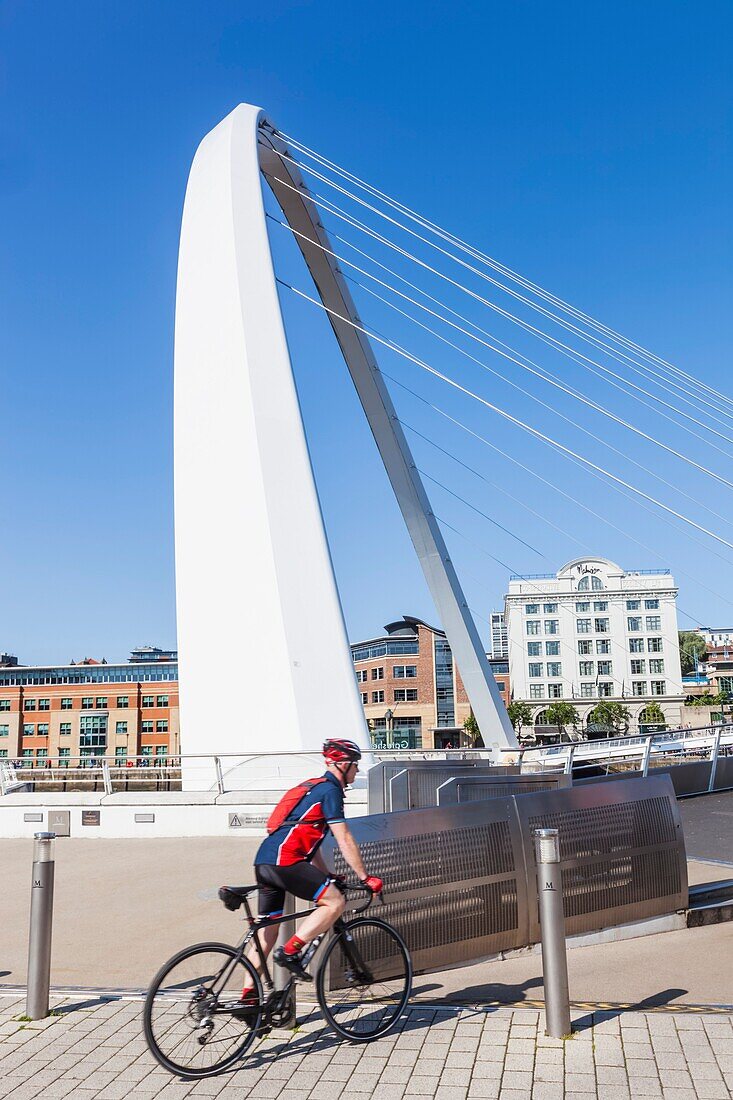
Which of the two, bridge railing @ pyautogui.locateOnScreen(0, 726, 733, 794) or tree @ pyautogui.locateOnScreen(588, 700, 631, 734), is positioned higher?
bridge railing @ pyautogui.locateOnScreen(0, 726, 733, 794)

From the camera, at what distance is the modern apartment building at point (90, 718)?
290 feet

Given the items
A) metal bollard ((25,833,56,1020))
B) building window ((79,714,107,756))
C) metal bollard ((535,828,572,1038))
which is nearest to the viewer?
metal bollard ((535,828,572,1038))

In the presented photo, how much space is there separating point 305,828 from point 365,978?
2.74 ft

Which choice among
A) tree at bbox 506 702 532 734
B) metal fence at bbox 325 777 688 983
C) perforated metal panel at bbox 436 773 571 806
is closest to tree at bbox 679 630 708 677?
tree at bbox 506 702 532 734

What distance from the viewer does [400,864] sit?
201 inches

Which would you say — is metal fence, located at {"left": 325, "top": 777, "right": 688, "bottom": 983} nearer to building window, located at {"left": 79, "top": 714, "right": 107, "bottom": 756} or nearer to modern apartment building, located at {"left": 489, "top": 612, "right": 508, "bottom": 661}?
building window, located at {"left": 79, "top": 714, "right": 107, "bottom": 756}

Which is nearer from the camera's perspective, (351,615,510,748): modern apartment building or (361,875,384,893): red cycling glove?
(361,875,384,893): red cycling glove

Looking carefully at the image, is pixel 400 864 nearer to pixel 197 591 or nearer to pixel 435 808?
pixel 435 808

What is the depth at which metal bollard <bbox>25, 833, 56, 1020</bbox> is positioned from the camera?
459cm

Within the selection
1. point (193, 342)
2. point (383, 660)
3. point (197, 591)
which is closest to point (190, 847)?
point (197, 591)

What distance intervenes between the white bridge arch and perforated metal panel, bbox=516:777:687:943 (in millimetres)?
6133

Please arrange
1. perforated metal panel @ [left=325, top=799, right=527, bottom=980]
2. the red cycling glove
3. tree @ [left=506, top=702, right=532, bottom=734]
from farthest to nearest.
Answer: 1. tree @ [left=506, top=702, right=532, bottom=734]
2. perforated metal panel @ [left=325, top=799, right=527, bottom=980]
3. the red cycling glove

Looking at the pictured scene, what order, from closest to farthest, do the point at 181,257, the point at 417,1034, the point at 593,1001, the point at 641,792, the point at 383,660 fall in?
the point at 417,1034, the point at 593,1001, the point at 641,792, the point at 181,257, the point at 383,660

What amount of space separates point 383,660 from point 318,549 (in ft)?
253
